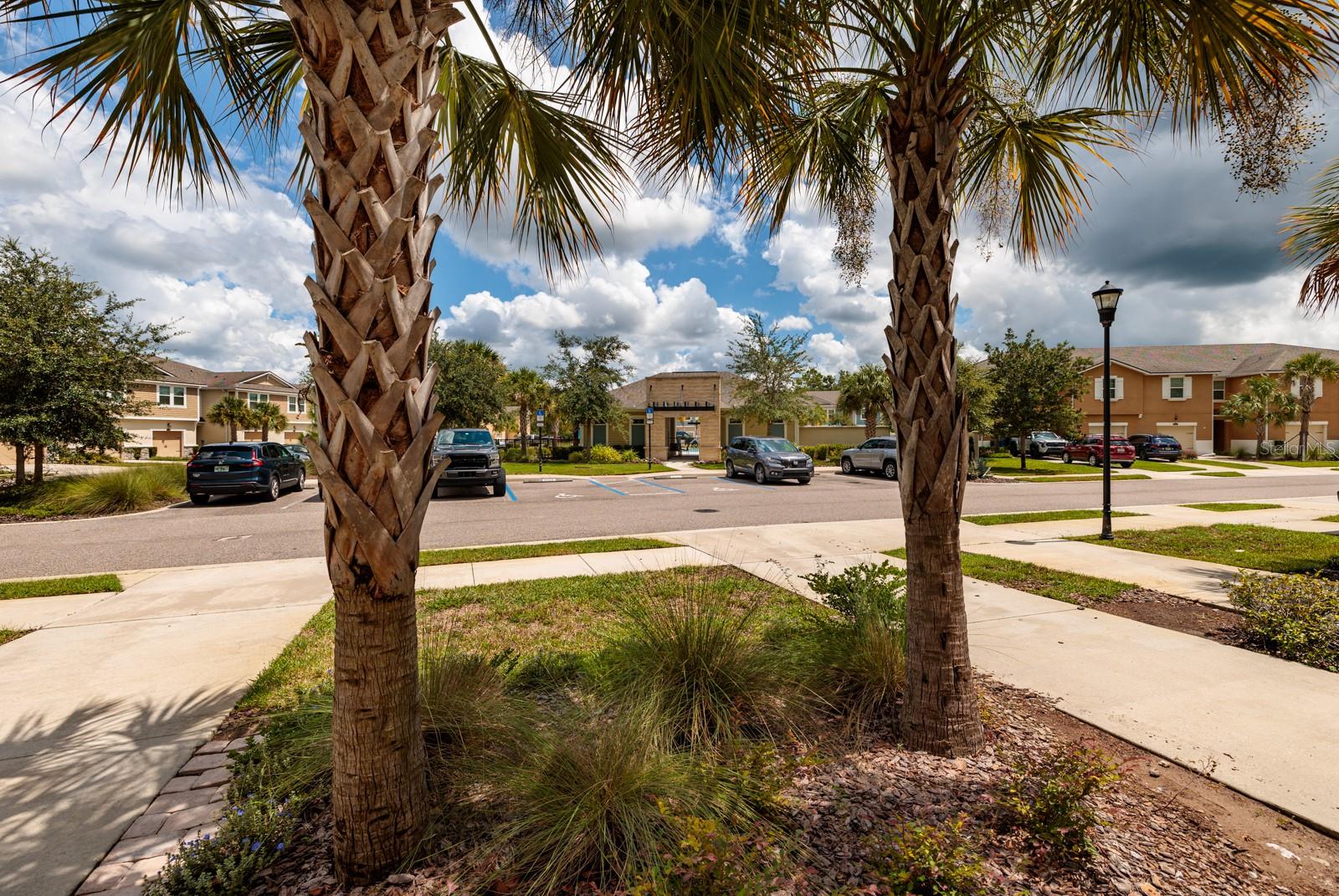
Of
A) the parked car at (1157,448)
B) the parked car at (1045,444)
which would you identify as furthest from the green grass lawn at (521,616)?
the parked car at (1157,448)

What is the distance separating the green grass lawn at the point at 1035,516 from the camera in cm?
1171

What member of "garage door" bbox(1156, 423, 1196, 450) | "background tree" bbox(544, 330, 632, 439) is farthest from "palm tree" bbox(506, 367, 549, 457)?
"garage door" bbox(1156, 423, 1196, 450)

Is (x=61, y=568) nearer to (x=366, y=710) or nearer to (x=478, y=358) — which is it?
(x=366, y=710)

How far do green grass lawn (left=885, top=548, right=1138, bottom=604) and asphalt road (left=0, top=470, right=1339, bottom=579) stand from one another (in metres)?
4.46

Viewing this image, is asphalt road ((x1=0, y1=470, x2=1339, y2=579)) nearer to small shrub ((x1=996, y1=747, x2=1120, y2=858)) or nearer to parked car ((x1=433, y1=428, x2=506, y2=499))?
parked car ((x1=433, y1=428, x2=506, y2=499))

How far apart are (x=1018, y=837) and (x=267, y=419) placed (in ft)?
180

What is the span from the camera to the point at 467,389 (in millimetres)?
31703

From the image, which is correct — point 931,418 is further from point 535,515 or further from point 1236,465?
point 1236,465

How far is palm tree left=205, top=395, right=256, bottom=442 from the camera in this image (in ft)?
143

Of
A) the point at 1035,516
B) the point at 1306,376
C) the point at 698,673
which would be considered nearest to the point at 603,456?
the point at 1035,516

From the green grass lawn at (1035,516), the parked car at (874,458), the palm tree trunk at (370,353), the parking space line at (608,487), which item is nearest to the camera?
the palm tree trunk at (370,353)

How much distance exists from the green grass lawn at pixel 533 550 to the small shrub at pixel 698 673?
4912 millimetres

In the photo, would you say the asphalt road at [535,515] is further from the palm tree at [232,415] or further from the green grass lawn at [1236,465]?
the palm tree at [232,415]

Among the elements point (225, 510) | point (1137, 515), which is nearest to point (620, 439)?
point (225, 510)
